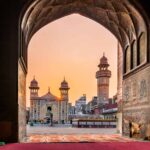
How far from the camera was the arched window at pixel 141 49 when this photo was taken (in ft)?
49.8

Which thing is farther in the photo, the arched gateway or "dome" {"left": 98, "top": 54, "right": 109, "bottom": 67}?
"dome" {"left": 98, "top": 54, "right": 109, "bottom": 67}

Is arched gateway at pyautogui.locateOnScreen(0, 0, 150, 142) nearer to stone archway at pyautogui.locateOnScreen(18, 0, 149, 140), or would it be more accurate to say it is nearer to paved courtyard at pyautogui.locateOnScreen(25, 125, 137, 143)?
stone archway at pyautogui.locateOnScreen(18, 0, 149, 140)

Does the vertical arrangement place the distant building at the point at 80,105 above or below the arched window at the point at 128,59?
below

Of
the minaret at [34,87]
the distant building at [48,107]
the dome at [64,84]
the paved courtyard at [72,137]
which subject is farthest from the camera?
the dome at [64,84]

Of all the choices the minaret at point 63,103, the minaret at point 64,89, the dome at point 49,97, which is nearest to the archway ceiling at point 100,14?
the minaret at point 63,103

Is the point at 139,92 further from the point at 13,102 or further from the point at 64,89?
the point at 64,89

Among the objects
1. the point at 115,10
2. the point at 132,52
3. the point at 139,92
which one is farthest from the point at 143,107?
the point at 115,10

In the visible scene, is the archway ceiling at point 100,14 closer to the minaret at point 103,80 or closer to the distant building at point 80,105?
the minaret at point 103,80

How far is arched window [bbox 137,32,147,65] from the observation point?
1519 cm

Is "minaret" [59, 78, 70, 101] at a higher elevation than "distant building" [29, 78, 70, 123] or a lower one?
higher

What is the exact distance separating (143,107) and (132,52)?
3.47m

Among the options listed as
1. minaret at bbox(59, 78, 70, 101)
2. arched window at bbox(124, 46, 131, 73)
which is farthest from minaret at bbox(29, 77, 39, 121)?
arched window at bbox(124, 46, 131, 73)

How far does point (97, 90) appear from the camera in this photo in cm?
7319

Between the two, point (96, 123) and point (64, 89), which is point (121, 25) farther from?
point (64, 89)
